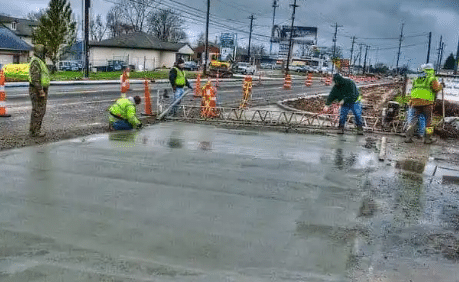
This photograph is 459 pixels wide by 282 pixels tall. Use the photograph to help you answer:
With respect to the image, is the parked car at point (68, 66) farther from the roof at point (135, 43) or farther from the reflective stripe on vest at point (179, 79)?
the reflective stripe on vest at point (179, 79)

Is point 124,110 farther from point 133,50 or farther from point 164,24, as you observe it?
point 164,24

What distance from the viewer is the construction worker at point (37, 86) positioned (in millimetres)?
9375

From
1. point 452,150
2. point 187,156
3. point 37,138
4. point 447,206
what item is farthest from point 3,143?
point 452,150

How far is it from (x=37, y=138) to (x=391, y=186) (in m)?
6.40

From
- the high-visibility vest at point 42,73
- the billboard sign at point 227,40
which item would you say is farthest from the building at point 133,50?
the high-visibility vest at point 42,73

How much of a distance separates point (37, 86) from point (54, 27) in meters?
38.6

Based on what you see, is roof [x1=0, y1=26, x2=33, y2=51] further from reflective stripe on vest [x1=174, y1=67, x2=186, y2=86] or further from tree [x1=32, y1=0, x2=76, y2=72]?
reflective stripe on vest [x1=174, y1=67, x2=186, y2=86]

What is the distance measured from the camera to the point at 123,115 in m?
10.7

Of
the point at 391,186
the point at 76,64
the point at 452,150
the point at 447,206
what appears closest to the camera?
the point at 447,206

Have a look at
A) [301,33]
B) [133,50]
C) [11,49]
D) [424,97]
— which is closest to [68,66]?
[11,49]

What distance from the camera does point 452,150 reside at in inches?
418

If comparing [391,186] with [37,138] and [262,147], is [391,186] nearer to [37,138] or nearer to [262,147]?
[262,147]

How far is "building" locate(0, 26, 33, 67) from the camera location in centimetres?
5266

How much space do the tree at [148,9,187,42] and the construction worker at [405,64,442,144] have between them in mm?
94434
